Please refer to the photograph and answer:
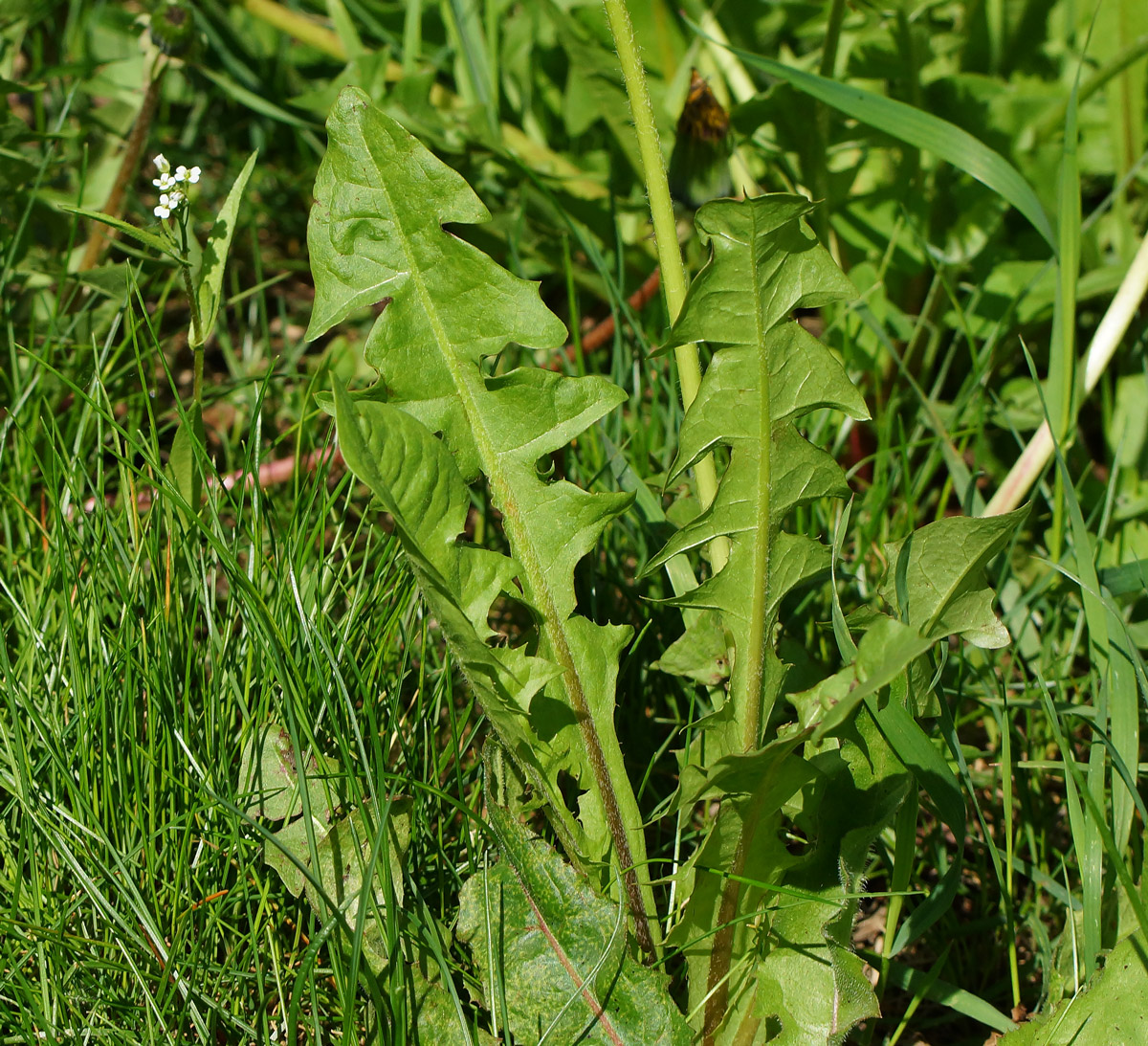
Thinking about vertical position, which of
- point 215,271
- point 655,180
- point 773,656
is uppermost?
point 655,180

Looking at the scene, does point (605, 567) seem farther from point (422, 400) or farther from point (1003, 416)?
point (1003, 416)

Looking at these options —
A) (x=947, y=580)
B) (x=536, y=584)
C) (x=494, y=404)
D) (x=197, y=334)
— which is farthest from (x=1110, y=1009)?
(x=197, y=334)

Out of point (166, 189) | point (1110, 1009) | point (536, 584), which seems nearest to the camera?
point (1110, 1009)

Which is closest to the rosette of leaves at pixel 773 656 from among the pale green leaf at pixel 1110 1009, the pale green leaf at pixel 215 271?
the pale green leaf at pixel 1110 1009

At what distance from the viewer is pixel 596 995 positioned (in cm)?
116

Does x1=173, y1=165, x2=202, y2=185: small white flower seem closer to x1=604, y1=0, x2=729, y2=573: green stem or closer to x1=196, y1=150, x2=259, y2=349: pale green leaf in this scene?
x1=196, y1=150, x2=259, y2=349: pale green leaf

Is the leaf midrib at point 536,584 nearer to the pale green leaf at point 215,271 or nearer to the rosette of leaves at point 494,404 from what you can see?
the rosette of leaves at point 494,404

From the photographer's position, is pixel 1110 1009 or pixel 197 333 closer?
pixel 1110 1009

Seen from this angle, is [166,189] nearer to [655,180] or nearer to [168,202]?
[168,202]

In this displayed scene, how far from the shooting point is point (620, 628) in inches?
49.6

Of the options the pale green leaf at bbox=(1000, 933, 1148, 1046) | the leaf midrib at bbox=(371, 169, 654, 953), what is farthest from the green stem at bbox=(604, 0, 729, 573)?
the pale green leaf at bbox=(1000, 933, 1148, 1046)

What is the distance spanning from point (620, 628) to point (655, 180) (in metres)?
0.50

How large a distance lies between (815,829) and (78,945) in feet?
2.71

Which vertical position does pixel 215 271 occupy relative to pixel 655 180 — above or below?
below
